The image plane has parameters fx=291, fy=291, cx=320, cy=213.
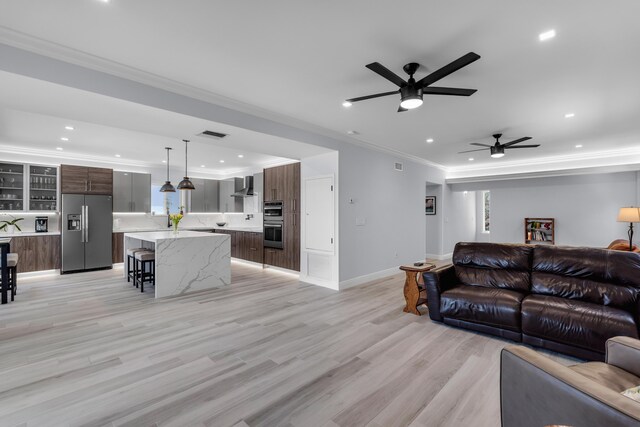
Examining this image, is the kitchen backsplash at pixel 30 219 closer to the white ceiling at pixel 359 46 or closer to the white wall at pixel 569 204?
the white ceiling at pixel 359 46

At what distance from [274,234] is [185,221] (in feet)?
12.3

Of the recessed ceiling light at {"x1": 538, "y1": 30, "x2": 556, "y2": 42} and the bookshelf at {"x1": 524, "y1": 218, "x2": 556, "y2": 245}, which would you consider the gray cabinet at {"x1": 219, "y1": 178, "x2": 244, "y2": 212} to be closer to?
the recessed ceiling light at {"x1": 538, "y1": 30, "x2": 556, "y2": 42}

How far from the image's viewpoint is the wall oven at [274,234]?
6.68 meters

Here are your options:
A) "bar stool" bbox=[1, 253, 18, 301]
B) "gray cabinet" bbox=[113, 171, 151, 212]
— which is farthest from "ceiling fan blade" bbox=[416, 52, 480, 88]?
"gray cabinet" bbox=[113, 171, 151, 212]

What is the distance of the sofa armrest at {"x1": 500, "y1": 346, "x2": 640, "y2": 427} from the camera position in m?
1.04

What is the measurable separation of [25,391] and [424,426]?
2.93m

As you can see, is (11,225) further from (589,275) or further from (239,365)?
(589,275)

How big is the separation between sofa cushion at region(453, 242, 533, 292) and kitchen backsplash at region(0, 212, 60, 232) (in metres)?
8.51

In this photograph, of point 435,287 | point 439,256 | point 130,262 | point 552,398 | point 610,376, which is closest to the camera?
point 552,398

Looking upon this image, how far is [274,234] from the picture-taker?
6.86 metres

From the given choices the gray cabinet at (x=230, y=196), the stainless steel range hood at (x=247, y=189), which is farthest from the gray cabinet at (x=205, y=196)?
the stainless steel range hood at (x=247, y=189)

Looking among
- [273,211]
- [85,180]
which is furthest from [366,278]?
[85,180]

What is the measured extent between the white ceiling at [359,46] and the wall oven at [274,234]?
3.14m

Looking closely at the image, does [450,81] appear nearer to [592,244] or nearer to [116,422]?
[116,422]
